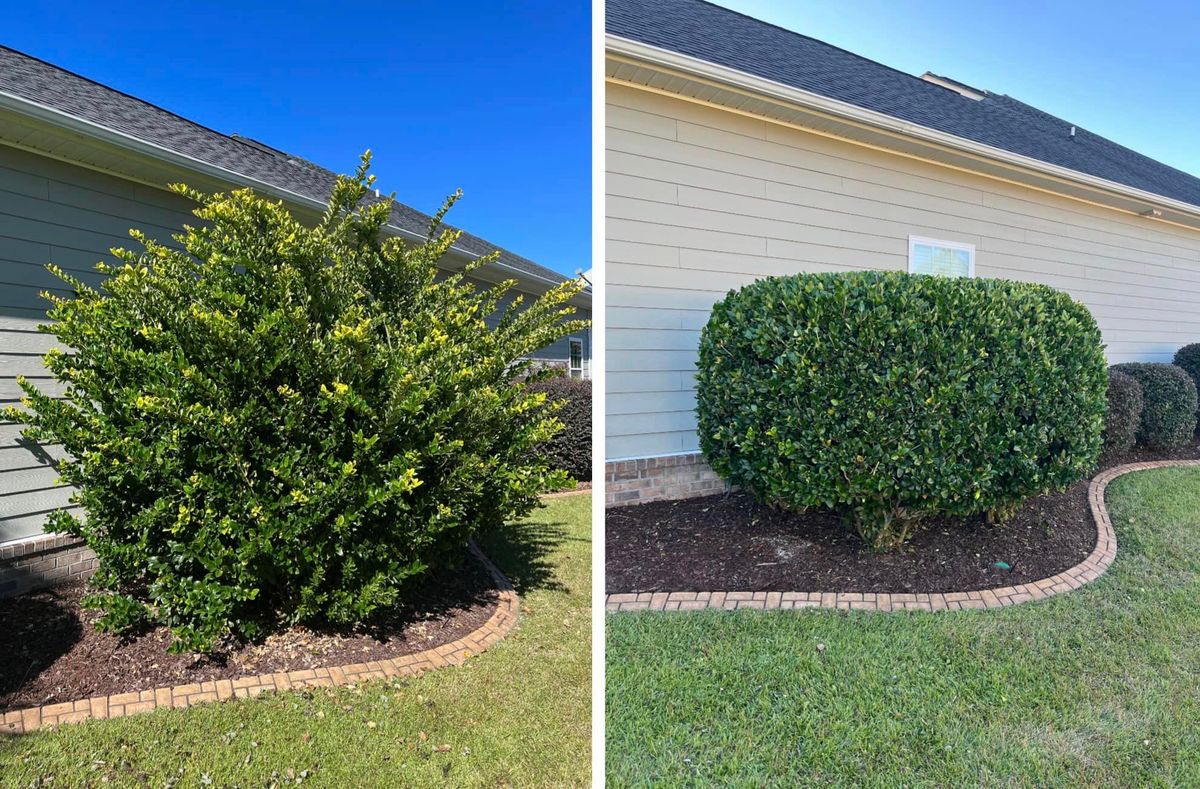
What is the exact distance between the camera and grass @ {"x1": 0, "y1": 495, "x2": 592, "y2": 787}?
95.2 inches

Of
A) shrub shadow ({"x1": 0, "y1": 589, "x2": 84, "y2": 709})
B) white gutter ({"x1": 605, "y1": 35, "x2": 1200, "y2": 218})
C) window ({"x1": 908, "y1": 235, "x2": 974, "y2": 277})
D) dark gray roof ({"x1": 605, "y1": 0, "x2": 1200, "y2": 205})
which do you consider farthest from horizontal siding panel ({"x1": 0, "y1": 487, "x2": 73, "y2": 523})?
window ({"x1": 908, "y1": 235, "x2": 974, "y2": 277})

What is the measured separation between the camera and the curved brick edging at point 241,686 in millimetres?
2730

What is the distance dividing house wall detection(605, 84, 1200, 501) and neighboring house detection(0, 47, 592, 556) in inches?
77.9

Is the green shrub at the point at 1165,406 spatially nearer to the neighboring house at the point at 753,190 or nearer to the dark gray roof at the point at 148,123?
the neighboring house at the point at 753,190

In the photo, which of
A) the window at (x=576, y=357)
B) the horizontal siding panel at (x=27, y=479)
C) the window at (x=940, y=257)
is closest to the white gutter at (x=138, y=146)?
the horizontal siding panel at (x=27, y=479)

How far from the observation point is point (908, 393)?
12.6 feet

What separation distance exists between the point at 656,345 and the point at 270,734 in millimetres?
3435

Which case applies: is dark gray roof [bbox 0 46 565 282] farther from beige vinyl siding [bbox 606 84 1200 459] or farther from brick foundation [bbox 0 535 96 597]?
beige vinyl siding [bbox 606 84 1200 459]

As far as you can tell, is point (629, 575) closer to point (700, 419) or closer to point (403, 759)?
point (700, 419)

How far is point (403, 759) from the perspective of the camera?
2.63m

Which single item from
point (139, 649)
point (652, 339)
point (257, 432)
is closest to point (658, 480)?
point (652, 339)

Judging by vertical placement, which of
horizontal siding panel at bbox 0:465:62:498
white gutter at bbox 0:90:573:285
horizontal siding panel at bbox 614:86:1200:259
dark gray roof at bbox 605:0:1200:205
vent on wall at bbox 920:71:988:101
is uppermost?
vent on wall at bbox 920:71:988:101

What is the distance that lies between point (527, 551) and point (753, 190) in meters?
3.46

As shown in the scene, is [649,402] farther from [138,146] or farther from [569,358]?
[569,358]
